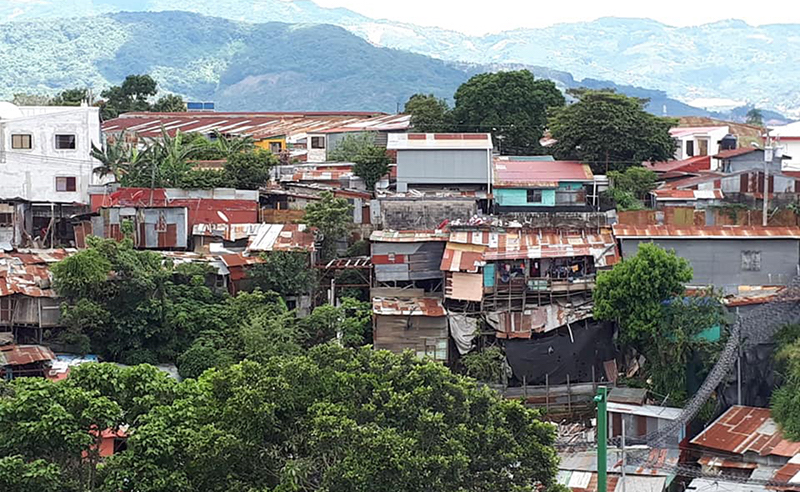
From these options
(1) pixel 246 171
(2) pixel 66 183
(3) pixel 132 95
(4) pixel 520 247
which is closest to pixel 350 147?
(1) pixel 246 171

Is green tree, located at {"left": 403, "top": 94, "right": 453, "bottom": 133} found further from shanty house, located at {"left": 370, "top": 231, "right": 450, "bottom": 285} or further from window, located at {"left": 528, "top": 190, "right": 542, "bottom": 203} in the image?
shanty house, located at {"left": 370, "top": 231, "right": 450, "bottom": 285}

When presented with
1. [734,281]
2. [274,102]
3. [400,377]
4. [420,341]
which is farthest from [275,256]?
[274,102]

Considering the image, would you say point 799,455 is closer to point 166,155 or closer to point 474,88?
point 166,155

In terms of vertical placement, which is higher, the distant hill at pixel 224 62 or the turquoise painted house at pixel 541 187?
the distant hill at pixel 224 62

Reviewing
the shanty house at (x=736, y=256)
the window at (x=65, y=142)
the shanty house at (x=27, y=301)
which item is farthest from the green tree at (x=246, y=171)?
the shanty house at (x=736, y=256)

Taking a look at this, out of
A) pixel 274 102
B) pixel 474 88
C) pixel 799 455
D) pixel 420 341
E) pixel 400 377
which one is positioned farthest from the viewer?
pixel 274 102

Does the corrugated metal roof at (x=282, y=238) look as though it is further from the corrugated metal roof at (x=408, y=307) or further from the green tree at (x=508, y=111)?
the green tree at (x=508, y=111)
